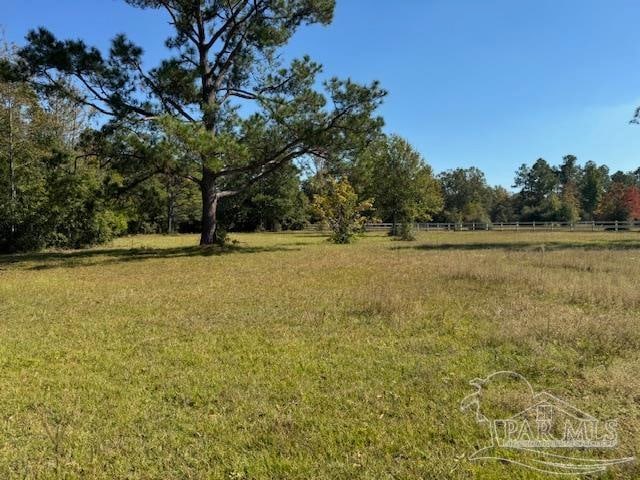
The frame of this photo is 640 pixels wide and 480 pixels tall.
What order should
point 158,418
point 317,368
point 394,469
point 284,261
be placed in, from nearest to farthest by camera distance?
point 394,469 < point 158,418 < point 317,368 < point 284,261

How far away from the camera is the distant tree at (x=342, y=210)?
28188mm

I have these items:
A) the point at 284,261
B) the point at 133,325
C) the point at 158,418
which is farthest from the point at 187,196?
the point at 158,418

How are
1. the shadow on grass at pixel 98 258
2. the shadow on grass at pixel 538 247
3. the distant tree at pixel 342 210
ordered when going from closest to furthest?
the shadow on grass at pixel 98 258
the shadow on grass at pixel 538 247
the distant tree at pixel 342 210

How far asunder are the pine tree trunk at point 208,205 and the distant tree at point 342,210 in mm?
8531

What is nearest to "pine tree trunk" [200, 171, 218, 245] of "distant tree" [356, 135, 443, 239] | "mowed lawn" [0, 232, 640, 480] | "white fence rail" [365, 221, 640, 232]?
"mowed lawn" [0, 232, 640, 480]

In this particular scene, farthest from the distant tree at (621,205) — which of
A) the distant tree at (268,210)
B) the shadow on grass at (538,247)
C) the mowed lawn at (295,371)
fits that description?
the mowed lawn at (295,371)

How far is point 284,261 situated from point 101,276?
18.7ft

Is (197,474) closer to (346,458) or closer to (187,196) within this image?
(346,458)

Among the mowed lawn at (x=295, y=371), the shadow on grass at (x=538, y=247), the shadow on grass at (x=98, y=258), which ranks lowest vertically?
the mowed lawn at (x=295, y=371)

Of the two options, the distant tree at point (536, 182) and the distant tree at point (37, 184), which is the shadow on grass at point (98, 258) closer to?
the distant tree at point (37, 184)

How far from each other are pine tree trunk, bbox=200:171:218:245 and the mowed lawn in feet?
34.7

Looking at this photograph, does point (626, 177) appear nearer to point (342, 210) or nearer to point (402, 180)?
point (402, 180)

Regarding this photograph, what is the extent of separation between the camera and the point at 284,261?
16.1 m

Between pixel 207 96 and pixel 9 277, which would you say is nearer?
pixel 9 277
